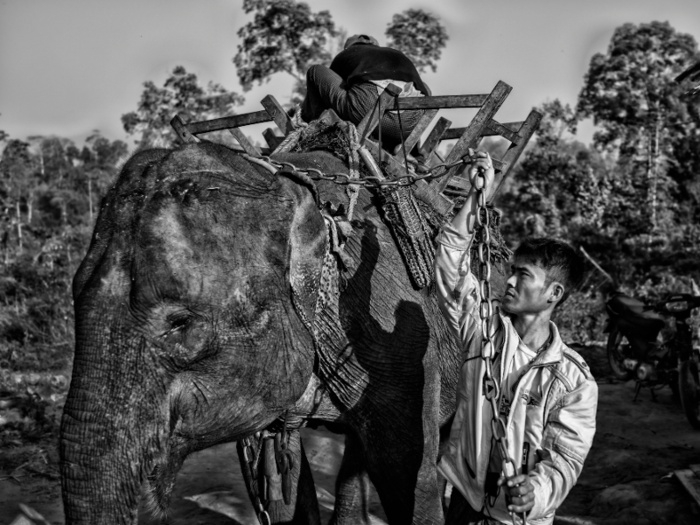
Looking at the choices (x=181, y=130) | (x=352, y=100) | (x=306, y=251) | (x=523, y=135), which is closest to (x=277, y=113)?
(x=352, y=100)

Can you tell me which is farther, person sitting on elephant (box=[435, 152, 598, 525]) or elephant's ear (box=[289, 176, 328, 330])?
elephant's ear (box=[289, 176, 328, 330])

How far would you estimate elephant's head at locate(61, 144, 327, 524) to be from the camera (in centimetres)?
235

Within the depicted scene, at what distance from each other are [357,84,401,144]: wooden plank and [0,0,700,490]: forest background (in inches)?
194

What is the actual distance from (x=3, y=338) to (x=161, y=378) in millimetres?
8800

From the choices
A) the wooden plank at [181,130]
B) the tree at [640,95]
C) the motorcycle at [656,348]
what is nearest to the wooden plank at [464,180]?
the wooden plank at [181,130]

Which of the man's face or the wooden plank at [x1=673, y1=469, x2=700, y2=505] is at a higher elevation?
the man's face

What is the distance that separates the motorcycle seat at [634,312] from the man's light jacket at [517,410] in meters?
5.71

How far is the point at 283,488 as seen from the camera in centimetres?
344

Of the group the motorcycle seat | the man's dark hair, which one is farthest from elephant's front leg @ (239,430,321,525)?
the motorcycle seat

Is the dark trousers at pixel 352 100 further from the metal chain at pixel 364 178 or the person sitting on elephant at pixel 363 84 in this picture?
the metal chain at pixel 364 178

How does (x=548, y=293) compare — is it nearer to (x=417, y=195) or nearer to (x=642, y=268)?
(x=417, y=195)

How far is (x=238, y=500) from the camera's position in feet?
18.4

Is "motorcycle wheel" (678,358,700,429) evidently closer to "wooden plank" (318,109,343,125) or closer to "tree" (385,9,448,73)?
"wooden plank" (318,109,343,125)

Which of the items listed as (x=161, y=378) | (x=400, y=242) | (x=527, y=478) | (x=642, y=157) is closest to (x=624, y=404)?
(x=400, y=242)
